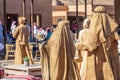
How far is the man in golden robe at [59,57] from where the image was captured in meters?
8.52

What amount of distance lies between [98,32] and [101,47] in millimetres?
295

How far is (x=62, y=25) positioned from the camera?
870cm

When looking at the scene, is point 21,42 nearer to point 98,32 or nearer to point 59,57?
point 98,32

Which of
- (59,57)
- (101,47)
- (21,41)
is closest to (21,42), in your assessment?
(21,41)

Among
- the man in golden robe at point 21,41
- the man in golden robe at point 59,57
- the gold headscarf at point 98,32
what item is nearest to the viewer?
the man in golden robe at point 59,57

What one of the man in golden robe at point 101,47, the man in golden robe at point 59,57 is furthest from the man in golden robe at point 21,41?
the man in golden robe at point 59,57

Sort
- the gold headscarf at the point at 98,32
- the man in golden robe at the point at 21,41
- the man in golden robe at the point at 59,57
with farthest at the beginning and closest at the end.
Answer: the man in golden robe at the point at 21,41 < the gold headscarf at the point at 98,32 < the man in golden robe at the point at 59,57

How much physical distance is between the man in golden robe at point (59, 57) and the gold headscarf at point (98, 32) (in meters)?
0.94

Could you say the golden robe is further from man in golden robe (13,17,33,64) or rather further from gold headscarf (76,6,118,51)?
gold headscarf (76,6,118,51)

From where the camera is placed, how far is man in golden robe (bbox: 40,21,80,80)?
8.52 metres

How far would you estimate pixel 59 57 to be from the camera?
854cm

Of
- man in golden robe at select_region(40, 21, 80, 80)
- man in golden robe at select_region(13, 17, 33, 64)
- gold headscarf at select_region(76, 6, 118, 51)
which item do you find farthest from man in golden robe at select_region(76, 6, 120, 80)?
man in golden robe at select_region(13, 17, 33, 64)

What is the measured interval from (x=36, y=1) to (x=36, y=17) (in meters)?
0.98

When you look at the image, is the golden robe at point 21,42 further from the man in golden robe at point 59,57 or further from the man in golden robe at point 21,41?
the man in golden robe at point 59,57
